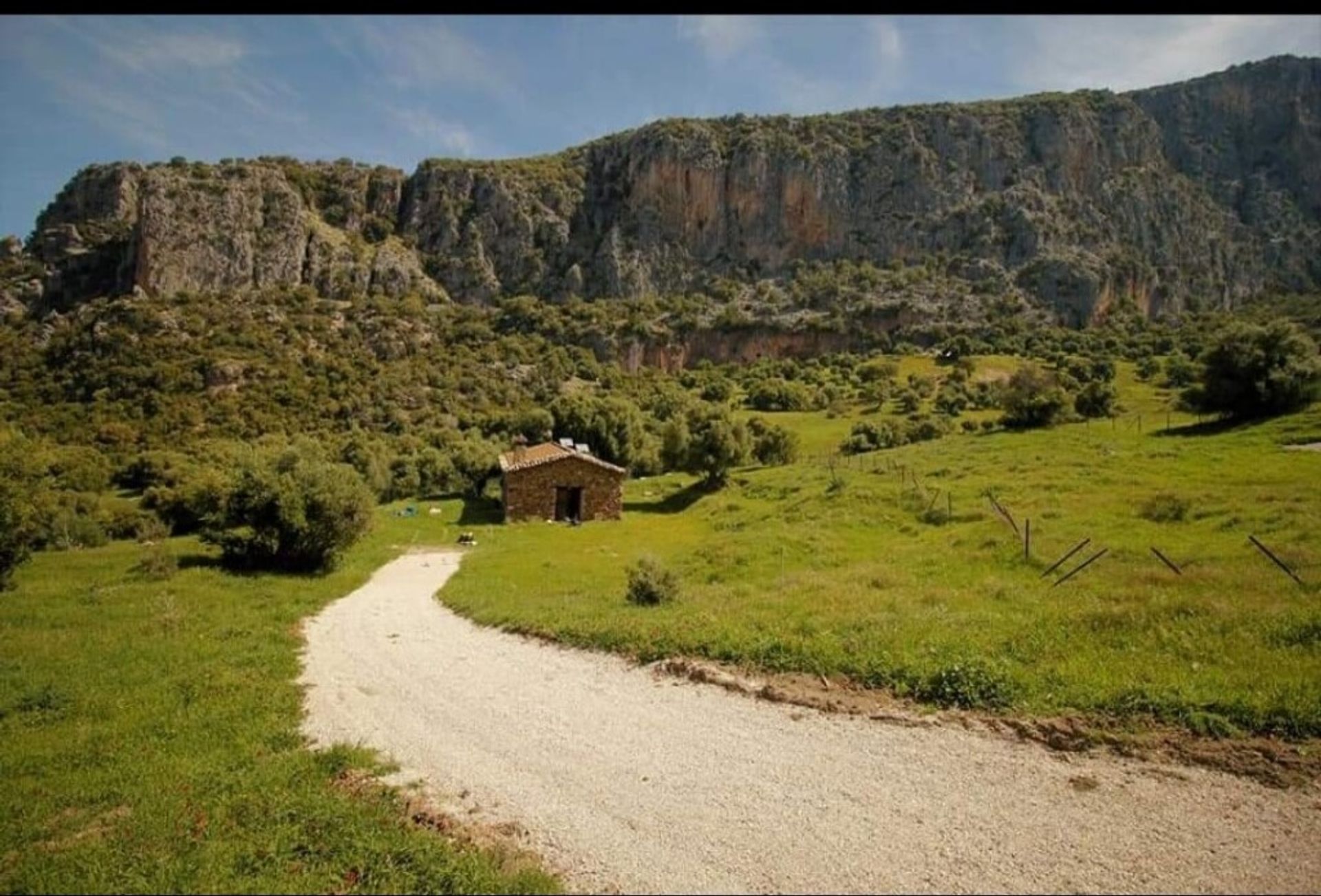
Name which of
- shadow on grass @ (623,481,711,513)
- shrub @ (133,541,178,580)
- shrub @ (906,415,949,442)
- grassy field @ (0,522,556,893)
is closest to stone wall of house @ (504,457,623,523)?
shadow on grass @ (623,481,711,513)

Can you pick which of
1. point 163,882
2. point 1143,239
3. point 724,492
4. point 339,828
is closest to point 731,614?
point 339,828

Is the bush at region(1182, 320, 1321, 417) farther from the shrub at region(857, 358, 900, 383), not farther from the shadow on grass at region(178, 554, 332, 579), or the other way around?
the shrub at region(857, 358, 900, 383)

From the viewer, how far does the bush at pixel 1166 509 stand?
23750 mm

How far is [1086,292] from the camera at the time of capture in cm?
14600

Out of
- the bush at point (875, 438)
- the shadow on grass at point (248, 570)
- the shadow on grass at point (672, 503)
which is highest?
the bush at point (875, 438)

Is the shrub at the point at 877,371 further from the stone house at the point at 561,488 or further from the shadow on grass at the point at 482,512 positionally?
the shadow on grass at the point at 482,512

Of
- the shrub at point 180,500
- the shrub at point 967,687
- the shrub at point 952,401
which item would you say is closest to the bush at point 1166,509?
the shrub at point 967,687

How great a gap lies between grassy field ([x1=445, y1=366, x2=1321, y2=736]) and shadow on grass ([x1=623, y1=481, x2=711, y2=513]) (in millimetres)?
6631

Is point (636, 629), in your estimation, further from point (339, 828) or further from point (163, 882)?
point (163, 882)

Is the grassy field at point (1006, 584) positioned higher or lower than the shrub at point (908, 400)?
lower

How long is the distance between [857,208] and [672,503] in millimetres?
151355

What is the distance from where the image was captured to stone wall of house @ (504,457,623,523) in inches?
1859

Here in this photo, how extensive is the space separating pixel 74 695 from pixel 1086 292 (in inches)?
6824

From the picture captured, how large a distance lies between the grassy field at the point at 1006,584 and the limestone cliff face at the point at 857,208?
129m
